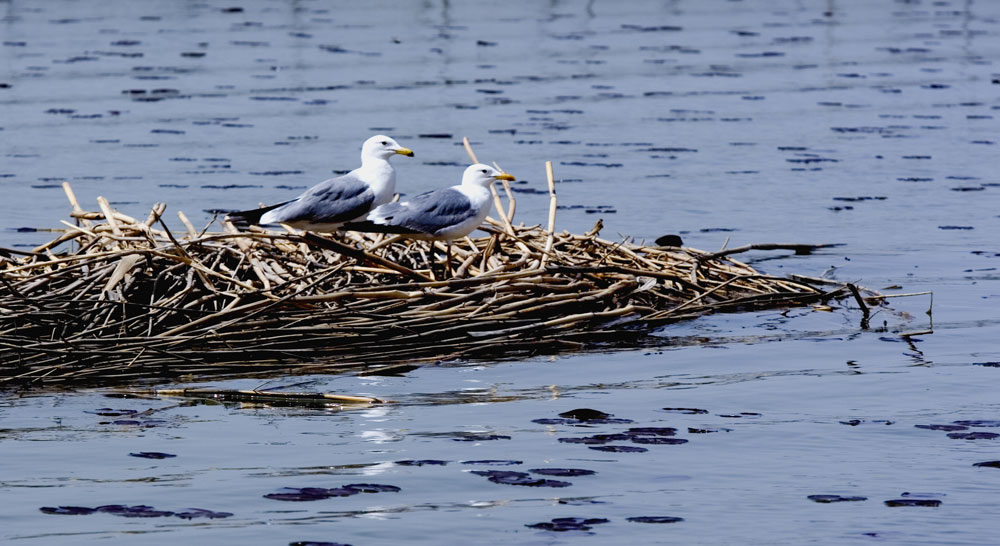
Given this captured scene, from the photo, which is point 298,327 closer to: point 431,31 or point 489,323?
point 489,323

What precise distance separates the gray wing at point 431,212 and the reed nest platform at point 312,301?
27 centimetres


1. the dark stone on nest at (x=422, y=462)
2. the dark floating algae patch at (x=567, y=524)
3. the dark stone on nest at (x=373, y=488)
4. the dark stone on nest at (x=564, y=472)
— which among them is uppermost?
the dark stone on nest at (x=422, y=462)

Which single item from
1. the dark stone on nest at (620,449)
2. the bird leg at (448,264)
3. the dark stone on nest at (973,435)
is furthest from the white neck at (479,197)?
the dark stone on nest at (973,435)

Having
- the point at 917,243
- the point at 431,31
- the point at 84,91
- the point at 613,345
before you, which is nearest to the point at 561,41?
the point at 431,31

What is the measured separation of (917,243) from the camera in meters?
13.6

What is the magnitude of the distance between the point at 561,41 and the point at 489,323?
63.0 ft

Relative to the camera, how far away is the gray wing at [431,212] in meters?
9.85

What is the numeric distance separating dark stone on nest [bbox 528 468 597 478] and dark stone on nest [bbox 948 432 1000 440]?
1784 mm

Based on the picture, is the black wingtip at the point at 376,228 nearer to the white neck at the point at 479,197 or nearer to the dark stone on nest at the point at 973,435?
the white neck at the point at 479,197

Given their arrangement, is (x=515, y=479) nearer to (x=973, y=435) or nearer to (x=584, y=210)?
(x=973, y=435)

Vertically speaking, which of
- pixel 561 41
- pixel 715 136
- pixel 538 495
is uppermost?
pixel 561 41

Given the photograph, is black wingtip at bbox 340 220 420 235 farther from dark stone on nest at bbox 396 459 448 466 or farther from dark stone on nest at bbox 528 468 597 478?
dark stone on nest at bbox 528 468 597 478

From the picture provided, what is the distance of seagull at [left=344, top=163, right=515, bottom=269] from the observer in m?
9.87

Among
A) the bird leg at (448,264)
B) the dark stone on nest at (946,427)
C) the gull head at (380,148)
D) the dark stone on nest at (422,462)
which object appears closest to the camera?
the dark stone on nest at (422,462)
